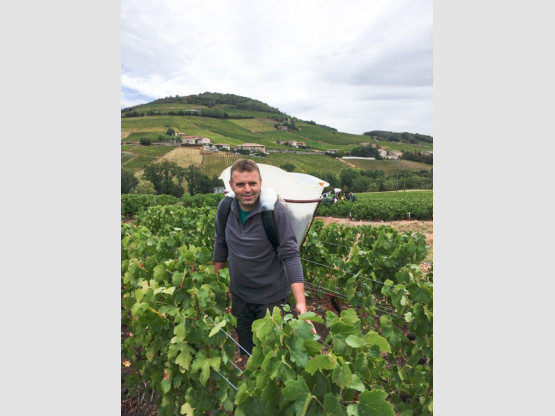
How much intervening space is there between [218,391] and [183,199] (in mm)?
24866

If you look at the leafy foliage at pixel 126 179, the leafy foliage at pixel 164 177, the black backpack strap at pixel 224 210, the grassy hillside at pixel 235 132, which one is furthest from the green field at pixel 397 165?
the leafy foliage at pixel 164 177

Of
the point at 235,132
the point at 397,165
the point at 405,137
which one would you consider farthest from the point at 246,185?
the point at 235,132

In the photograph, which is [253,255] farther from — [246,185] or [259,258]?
[246,185]

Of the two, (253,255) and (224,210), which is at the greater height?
(224,210)

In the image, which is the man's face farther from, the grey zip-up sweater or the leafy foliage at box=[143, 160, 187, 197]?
the leafy foliage at box=[143, 160, 187, 197]

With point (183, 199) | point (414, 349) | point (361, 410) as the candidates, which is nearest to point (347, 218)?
point (183, 199)

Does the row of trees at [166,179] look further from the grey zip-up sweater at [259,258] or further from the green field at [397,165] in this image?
the grey zip-up sweater at [259,258]

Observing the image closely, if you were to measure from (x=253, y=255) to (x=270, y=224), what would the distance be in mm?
288

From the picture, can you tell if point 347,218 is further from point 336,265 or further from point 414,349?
point 414,349

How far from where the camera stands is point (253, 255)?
2.27 metres

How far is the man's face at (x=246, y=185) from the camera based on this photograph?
211cm

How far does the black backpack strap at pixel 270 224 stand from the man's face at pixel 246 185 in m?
0.12

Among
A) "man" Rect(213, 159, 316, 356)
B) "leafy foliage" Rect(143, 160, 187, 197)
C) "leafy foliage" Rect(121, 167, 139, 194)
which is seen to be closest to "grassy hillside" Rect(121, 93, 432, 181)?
"leafy foliage" Rect(121, 167, 139, 194)

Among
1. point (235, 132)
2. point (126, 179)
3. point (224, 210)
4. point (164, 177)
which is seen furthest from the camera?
point (164, 177)
